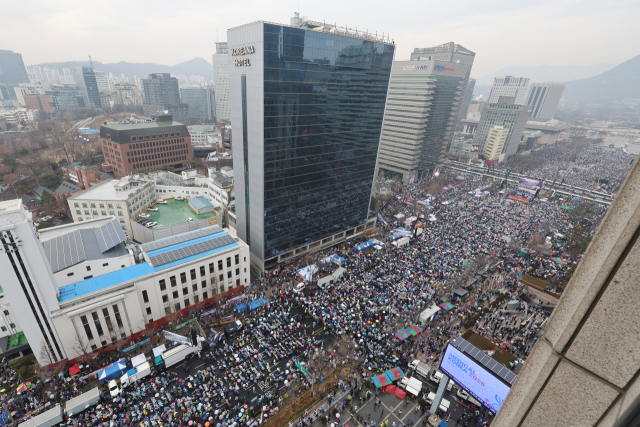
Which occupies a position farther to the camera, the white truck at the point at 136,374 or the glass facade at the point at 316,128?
the glass facade at the point at 316,128

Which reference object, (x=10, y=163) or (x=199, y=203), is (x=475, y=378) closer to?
(x=199, y=203)

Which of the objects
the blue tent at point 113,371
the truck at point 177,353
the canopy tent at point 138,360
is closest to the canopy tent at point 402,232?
the truck at point 177,353

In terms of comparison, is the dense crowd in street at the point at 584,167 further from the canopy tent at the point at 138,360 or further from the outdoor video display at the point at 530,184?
the canopy tent at the point at 138,360

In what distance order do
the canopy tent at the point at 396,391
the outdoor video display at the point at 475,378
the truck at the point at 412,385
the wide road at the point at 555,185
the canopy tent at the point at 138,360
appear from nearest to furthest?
1. the outdoor video display at the point at 475,378
2. the truck at the point at 412,385
3. the canopy tent at the point at 396,391
4. the canopy tent at the point at 138,360
5. the wide road at the point at 555,185

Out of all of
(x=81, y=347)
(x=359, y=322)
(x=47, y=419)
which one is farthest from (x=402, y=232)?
(x=47, y=419)

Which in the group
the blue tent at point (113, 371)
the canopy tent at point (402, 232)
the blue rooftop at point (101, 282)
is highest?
the blue rooftop at point (101, 282)

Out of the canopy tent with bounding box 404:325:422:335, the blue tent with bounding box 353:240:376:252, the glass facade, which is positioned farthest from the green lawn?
the canopy tent with bounding box 404:325:422:335
